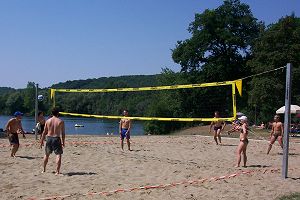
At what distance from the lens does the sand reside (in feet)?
24.1

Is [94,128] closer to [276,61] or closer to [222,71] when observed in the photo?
[222,71]

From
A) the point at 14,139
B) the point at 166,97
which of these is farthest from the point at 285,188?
the point at 166,97

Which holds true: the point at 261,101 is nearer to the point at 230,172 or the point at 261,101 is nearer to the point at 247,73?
the point at 247,73

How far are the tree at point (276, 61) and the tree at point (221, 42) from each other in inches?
256

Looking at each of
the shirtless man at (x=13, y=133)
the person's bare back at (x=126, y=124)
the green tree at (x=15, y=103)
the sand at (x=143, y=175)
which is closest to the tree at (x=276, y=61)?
the sand at (x=143, y=175)

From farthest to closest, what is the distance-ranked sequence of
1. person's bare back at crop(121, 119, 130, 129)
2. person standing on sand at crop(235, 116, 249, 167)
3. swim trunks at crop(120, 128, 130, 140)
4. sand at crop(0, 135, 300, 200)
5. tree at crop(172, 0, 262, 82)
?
tree at crop(172, 0, 262, 82), person's bare back at crop(121, 119, 130, 129), swim trunks at crop(120, 128, 130, 140), person standing on sand at crop(235, 116, 249, 167), sand at crop(0, 135, 300, 200)

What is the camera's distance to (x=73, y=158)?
1174cm

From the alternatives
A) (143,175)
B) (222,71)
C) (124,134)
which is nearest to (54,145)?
(143,175)

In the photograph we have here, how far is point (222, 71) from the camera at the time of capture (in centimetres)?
3969

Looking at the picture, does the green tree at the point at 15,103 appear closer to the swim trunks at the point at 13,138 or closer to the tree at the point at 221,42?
the tree at the point at 221,42

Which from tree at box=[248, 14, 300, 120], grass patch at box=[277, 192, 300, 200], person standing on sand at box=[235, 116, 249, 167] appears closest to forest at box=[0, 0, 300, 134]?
tree at box=[248, 14, 300, 120]

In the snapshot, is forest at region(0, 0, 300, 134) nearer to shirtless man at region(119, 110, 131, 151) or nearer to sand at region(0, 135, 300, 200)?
shirtless man at region(119, 110, 131, 151)

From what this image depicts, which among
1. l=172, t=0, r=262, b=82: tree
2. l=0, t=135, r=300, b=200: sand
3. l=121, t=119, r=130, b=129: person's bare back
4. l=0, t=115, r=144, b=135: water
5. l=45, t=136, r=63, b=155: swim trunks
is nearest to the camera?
l=0, t=135, r=300, b=200: sand

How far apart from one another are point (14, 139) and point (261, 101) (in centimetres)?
2324
